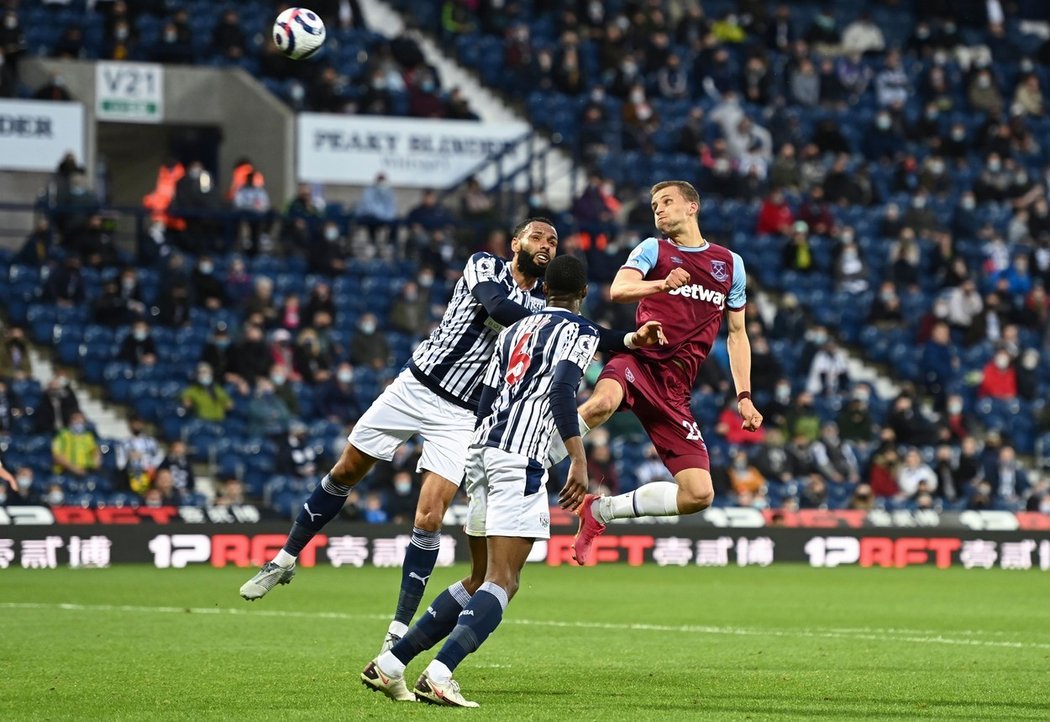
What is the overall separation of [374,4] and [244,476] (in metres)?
11.1

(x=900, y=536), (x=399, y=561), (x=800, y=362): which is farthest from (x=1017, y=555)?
(x=399, y=561)

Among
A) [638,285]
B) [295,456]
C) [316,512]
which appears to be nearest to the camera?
[638,285]

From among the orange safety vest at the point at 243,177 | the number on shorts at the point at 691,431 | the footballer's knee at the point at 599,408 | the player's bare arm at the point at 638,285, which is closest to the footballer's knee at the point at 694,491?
the number on shorts at the point at 691,431

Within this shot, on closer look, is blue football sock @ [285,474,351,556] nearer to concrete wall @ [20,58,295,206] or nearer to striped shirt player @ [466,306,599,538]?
striped shirt player @ [466,306,599,538]

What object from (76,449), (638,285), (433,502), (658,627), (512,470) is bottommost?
(658,627)

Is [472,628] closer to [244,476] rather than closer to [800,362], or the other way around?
[244,476]

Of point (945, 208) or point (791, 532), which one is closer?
point (791, 532)

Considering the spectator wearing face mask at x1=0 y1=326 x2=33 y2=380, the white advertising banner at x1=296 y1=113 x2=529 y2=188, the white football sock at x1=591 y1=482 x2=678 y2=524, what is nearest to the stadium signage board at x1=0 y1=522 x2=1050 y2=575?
the spectator wearing face mask at x1=0 y1=326 x2=33 y2=380

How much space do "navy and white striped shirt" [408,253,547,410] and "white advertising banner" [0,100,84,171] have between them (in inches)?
657

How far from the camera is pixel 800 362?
2764cm

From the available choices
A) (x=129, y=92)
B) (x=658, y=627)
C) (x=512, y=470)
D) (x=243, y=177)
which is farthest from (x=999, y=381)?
(x=512, y=470)

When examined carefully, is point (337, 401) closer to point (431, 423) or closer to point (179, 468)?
point (179, 468)

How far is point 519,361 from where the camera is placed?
29.2ft

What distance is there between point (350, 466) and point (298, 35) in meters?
4.00
